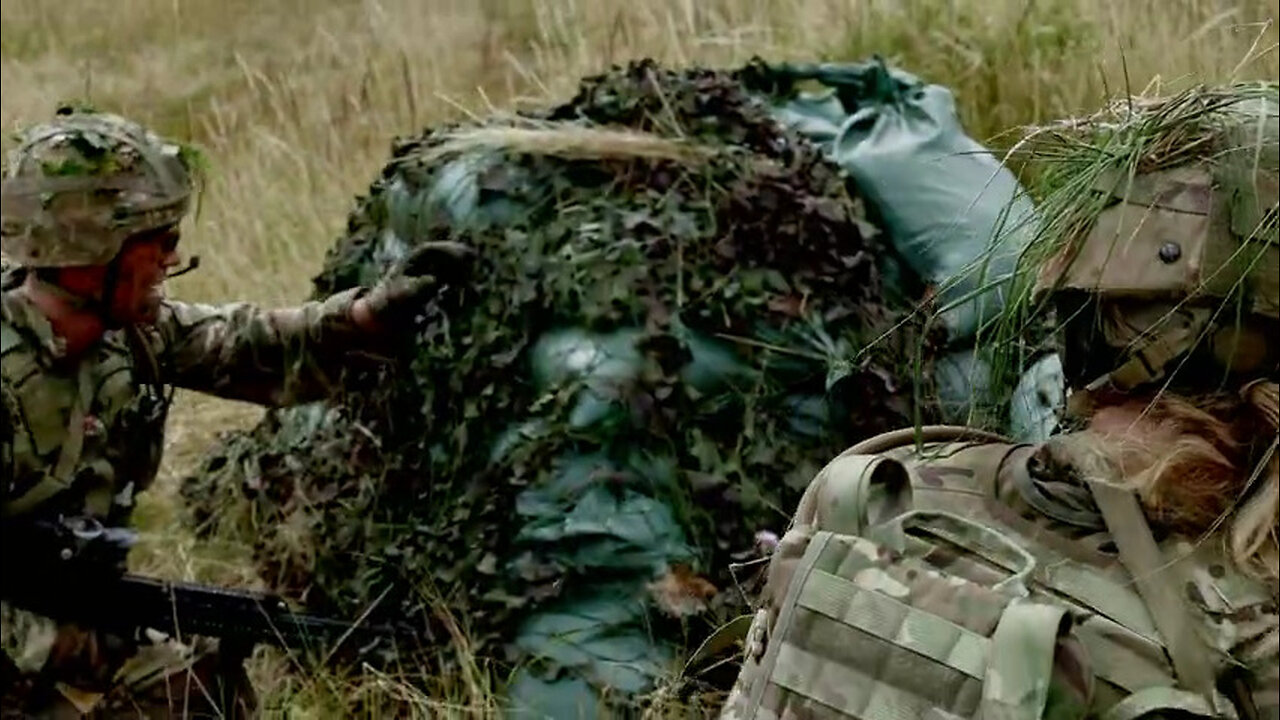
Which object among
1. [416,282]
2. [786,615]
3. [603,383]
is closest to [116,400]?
[416,282]

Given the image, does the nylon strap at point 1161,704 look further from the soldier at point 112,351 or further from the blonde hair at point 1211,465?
the soldier at point 112,351

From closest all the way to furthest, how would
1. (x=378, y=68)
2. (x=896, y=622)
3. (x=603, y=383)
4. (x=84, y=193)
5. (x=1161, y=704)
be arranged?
(x=1161, y=704), (x=896, y=622), (x=603, y=383), (x=84, y=193), (x=378, y=68)

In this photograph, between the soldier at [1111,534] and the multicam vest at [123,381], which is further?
the multicam vest at [123,381]

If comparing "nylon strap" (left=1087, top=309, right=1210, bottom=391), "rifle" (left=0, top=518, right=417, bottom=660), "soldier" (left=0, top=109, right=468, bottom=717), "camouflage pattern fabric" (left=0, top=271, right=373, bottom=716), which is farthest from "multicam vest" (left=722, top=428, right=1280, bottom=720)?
"camouflage pattern fabric" (left=0, top=271, right=373, bottom=716)

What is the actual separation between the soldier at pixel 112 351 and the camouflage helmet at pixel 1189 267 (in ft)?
6.73

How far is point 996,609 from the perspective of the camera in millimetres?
1983

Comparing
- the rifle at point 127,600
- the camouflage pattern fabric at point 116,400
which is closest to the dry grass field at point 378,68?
the rifle at point 127,600

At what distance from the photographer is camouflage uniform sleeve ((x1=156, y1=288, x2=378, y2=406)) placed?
413 cm

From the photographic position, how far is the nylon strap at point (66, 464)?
12.7 ft

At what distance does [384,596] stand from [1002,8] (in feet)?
8.76

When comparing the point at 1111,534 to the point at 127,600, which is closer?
the point at 1111,534

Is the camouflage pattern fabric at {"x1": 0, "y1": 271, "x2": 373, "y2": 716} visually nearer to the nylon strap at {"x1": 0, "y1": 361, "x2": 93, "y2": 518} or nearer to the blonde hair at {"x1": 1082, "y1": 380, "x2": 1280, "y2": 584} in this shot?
the nylon strap at {"x1": 0, "y1": 361, "x2": 93, "y2": 518}

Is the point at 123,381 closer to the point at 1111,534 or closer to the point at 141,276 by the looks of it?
the point at 141,276

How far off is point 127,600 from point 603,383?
3.56 ft
